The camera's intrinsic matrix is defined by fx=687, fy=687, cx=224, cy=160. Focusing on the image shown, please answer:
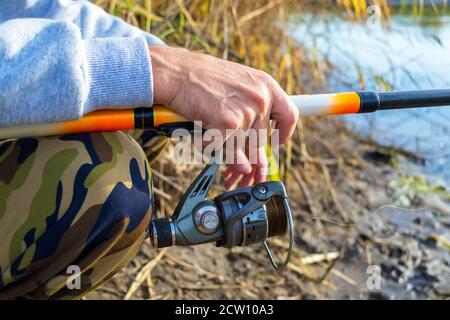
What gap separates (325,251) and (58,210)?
1.15 m

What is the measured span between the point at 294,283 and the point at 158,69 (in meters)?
0.93

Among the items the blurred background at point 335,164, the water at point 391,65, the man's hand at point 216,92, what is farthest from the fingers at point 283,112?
the water at point 391,65

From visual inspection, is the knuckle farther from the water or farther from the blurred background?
the water

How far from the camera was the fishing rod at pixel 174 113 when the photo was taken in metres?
0.96

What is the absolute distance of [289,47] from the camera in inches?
93.4

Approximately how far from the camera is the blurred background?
1759 millimetres

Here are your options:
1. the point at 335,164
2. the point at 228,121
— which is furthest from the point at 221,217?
the point at 335,164

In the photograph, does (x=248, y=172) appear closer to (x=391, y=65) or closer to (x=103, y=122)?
(x=103, y=122)

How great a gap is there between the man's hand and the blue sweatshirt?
0.03 meters

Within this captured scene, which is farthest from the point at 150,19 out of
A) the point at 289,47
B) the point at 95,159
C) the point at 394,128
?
the point at 394,128

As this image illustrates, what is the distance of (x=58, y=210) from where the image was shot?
37.3 inches

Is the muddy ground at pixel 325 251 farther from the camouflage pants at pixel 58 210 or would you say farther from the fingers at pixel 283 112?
the fingers at pixel 283 112

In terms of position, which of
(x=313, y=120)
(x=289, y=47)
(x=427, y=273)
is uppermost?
(x=289, y=47)
